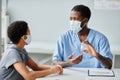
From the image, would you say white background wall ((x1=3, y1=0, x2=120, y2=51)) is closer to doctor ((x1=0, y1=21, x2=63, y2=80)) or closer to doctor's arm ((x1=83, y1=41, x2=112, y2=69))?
doctor's arm ((x1=83, y1=41, x2=112, y2=69))

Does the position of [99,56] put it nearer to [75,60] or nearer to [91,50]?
[91,50]

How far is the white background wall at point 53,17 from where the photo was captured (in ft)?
11.3

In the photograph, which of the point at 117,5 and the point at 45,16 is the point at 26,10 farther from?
the point at 117,5

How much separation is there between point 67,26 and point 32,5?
56 centimetres

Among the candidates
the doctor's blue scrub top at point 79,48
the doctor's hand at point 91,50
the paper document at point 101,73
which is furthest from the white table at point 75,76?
the doctor's blue scrub top at point 79,48

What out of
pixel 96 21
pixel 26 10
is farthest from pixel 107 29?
pixel 26 10


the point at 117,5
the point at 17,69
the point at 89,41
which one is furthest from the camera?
the point at 117,5

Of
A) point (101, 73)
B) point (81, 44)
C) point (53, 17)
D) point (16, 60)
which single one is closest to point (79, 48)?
point (81, 44)

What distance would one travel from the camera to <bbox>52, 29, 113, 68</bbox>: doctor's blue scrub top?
2.31m

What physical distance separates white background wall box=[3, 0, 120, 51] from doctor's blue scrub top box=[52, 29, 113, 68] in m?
1.12

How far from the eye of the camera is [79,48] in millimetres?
2338

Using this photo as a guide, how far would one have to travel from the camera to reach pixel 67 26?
3.52 metres

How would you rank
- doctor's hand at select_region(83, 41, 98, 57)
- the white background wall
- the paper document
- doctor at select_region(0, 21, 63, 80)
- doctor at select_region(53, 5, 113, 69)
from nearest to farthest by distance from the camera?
doctor at select_region(0, 21, 63, 80)
the paper document
doctor's hand at select_region(83, 41, 98, 57)
doctor at select_region(53, 5, 113, 69)
the white background wall

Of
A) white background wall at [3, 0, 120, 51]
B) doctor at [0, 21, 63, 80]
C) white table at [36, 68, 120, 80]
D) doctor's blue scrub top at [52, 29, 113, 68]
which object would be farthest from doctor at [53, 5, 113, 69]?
white background wall at [3, 0, 120, 51]
